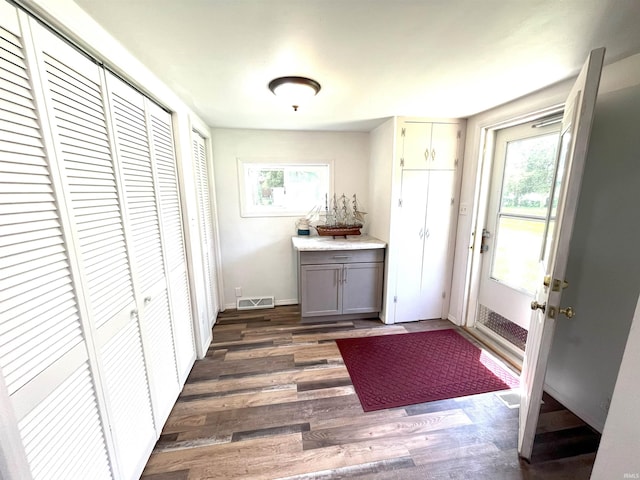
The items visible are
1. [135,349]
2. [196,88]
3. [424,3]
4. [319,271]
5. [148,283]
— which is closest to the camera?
[424,3]

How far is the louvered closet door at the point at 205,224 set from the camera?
7.66 feet

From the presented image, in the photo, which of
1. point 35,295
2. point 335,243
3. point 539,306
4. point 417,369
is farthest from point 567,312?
point 35,295

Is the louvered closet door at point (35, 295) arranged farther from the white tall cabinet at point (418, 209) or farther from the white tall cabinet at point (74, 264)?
the white tall cabinet at point (418, 209)

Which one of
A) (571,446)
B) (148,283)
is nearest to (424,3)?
(148,283)

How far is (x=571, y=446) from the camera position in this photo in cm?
143

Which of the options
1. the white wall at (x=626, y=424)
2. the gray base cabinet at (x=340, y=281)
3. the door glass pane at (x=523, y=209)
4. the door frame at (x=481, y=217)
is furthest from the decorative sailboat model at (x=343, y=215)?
the white wall at (x=626, y=424)

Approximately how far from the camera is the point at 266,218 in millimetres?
3086

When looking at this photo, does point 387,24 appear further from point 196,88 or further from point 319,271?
point 319,271

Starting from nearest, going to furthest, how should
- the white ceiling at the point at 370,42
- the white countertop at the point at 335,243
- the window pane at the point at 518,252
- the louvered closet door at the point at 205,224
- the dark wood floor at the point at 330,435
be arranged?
the white ceiling at the point at 370,42
the dark wood floor at the point at 330,435
the window pane at the point at 518,252
the louvered closet door at the point at 205,224
the white countertop at the point at 335,243

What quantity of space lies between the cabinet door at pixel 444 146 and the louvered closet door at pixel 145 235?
2450mm

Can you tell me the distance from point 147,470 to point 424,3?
2.55 m

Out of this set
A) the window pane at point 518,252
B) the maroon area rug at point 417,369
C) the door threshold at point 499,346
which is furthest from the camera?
the door threshold at point 499,346

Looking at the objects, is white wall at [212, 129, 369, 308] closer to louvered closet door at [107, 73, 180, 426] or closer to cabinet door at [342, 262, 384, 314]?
cabinet door at [342, 262, 384, 314]

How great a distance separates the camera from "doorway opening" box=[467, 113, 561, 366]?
1.92m
